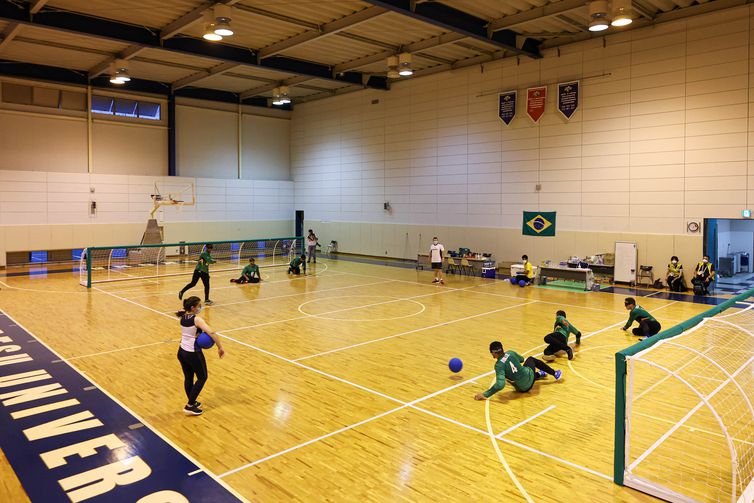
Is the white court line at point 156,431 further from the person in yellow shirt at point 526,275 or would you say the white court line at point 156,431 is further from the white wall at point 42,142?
the white wall at point 42,142

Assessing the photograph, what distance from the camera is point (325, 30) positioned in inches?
813

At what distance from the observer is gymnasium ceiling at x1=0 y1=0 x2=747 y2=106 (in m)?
18.3

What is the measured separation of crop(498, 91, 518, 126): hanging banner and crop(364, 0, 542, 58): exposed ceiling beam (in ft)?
5.91

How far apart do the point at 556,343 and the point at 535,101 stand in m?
14.9

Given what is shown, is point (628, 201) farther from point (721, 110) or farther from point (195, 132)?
point (195, 132)

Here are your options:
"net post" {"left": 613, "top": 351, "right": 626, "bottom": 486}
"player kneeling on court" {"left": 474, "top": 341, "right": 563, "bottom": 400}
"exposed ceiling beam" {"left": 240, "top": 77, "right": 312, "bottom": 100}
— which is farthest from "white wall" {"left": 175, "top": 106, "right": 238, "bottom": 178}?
"net post" {"left": 613, "top": 351, "right": 626, "bottom": 486}

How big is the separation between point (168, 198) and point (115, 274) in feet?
25.1

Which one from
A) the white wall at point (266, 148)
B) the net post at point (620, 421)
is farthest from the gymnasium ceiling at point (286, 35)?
Result: the net post at point (620, 421)

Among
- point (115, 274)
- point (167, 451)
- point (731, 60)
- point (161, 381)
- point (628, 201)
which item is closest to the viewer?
point (167, 451)

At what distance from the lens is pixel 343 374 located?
31.9 ft

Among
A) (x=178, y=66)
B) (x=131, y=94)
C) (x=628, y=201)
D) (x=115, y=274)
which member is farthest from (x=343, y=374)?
(x=131, y=94)

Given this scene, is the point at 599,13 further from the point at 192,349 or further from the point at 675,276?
the point at 192,349

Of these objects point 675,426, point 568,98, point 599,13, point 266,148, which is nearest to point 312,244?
point 266,148

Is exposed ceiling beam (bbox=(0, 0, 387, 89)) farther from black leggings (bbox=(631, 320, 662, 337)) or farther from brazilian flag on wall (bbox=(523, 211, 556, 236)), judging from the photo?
black leggings (bbox=(631, 320, 662, 337))
